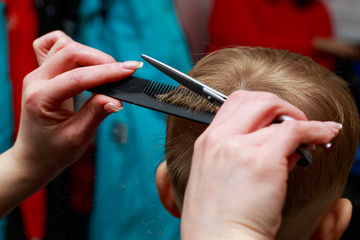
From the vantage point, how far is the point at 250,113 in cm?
38

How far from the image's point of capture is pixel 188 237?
375 mm

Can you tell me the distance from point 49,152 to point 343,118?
480mm

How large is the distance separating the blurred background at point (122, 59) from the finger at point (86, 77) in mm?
161

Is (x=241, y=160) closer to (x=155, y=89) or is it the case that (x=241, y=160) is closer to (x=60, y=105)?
(x=155, y=89)

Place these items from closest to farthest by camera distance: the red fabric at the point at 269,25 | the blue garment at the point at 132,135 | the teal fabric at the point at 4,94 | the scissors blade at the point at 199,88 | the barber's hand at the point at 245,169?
the barber's hand at the point at 245,169
the scissors blade at the point at 199,88
the blue garment at the point at 132,135
the teal fabric at the point at 4,94
the red fabric at the point at 269,25

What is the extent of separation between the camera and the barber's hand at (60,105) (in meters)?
0.54

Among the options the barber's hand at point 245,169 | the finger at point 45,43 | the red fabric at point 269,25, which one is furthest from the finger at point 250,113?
the red fabric at point 269,25

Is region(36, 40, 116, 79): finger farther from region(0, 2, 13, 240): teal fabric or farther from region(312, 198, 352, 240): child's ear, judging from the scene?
region(0, 2, 13, 240): teal fabric

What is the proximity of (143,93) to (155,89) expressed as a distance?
0.02 m

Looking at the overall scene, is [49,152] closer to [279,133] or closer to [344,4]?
[279,133]

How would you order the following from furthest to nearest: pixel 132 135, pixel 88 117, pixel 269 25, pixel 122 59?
pixel 269 25 → pixel 122 59 → pixel 132 135 → pixel 88 117

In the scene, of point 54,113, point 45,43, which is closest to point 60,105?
point 54,113

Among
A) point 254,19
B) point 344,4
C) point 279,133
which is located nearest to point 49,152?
point 279,133

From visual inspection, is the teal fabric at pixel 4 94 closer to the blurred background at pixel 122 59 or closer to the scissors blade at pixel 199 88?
the blurred background at pixel 122 59
